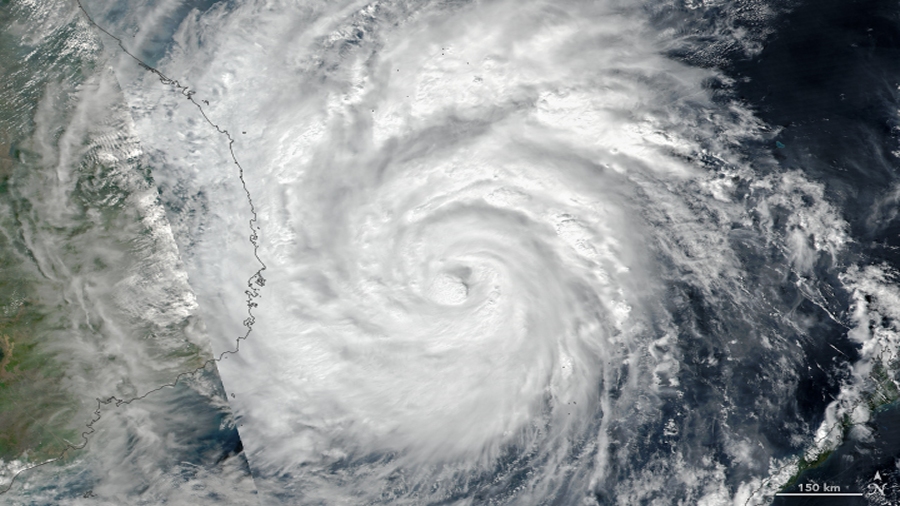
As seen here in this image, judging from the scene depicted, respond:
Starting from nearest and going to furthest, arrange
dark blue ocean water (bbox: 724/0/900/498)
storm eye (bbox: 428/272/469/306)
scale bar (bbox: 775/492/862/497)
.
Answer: storm eye (bbox: 428/272/469/306)
dark blue ocean water (bbox: 724/0/900/498)
scale bar (bbox: 775/492/862/497)

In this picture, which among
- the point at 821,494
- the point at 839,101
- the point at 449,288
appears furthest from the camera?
the point at 821,494

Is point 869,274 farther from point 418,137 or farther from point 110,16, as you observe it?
point 110,16

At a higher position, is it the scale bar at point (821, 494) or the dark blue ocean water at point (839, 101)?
the dark blue ocean water at point (839, 101)

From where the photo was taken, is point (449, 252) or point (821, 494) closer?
point (449, 252)

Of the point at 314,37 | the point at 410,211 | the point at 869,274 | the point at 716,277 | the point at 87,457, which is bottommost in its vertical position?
the point at 869,274

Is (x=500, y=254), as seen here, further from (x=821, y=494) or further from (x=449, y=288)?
(x=821, y=494)

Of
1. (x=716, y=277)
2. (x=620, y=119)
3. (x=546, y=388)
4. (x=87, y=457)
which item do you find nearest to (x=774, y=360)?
(x=716, y=277)

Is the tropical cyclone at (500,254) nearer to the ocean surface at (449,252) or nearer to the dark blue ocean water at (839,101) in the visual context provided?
the ocean surface at (449,252)

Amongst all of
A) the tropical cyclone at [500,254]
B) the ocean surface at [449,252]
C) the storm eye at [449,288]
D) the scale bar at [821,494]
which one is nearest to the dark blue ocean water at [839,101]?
the ocean surface at [449,252]

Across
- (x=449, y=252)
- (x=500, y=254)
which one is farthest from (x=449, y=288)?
(x=500, y=254)

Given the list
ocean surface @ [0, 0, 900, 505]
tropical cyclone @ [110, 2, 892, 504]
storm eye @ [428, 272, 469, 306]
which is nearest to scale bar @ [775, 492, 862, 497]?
ocean surface @ [0, 0, 900, 505]

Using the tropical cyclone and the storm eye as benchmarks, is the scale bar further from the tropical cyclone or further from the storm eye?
the storm eye
